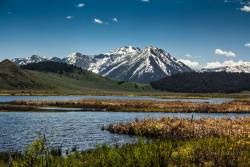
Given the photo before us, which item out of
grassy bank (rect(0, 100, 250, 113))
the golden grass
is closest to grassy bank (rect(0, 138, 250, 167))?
the golden grass

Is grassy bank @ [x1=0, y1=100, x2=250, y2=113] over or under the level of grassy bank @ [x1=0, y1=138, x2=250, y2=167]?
under

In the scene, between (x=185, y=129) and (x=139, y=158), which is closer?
(x=139, y=158)

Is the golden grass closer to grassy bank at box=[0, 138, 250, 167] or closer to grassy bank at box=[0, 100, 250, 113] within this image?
grassy bank at box=[0, 138, 250, 167]

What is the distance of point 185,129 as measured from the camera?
162 feet

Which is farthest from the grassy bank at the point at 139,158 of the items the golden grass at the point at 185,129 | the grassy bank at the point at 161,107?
the grassy bank at the point at 161,107

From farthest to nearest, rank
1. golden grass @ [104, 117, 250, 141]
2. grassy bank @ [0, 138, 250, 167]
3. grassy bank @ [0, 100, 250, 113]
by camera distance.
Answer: grassy bank @ [0, 100, 250, 113]
golden grass @ [104, 117, 250, 141]
grassy bank @ [0, 138, 250, 167]

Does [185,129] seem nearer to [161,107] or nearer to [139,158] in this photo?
[139,158]

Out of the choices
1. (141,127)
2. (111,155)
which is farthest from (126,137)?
(111,155)

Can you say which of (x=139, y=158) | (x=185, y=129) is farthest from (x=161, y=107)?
(x=139, y=158)

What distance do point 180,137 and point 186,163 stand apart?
23.1 metres

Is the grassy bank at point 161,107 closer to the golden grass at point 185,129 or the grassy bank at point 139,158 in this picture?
the golden grass at point 185,129

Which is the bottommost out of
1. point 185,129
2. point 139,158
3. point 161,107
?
point 161,107

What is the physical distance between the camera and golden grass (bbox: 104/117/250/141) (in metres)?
45.3

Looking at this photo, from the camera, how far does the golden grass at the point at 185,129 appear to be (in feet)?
149
